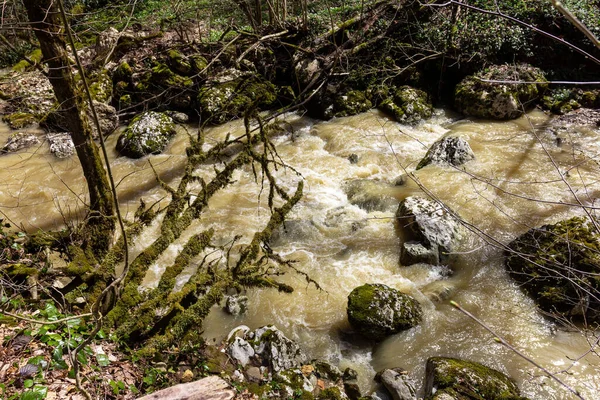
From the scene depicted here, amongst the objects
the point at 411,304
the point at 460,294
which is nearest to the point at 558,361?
the point at 460,294

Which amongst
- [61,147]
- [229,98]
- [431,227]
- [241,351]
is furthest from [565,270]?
[61,147]

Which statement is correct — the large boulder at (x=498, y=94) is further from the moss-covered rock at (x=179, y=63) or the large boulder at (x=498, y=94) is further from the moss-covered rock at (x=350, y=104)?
the moss-covered rock at (x=179, y=63)

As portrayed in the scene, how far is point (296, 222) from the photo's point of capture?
672 cm

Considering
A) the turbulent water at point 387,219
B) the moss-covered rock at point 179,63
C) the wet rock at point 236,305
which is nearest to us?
the turbulent water at point 387,219

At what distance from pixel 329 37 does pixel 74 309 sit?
34.5 feet

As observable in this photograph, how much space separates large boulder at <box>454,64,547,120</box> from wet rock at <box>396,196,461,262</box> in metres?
4.63

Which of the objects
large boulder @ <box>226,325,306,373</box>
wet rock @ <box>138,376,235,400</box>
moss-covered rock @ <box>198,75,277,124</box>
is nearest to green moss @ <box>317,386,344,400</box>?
large boulder @ <box>226,325,306,373</box>

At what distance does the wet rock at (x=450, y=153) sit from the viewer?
305 inches

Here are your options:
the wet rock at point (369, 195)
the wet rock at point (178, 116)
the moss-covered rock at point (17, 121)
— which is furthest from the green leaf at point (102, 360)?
the moss-covered rock at point (17, 121)

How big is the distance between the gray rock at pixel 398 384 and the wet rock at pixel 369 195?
127 inches

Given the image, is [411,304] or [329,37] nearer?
[411,304]

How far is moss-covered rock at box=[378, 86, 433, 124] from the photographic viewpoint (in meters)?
9.72

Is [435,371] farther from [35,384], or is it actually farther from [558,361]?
[35,384]

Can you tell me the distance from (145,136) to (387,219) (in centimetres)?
620
